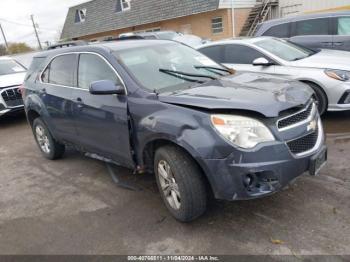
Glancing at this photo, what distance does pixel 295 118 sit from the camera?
3.30 meters

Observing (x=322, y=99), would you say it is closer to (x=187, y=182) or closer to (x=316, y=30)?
(x=316, y=30)

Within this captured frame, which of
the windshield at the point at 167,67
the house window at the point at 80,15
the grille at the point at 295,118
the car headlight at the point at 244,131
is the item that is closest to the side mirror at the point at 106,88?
the windshield at the point at 167,67

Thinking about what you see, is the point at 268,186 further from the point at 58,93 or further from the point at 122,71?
the point at 58,93

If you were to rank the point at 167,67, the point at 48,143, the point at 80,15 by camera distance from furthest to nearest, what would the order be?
the point at 80,15 < the point at 48,143 < the point at 167,67

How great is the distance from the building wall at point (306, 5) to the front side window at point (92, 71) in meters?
15.5

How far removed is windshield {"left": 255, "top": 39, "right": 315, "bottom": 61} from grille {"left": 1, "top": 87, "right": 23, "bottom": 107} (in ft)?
19.7

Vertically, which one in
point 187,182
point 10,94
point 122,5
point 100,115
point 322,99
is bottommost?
point 322,99

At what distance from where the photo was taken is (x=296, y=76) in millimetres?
6336

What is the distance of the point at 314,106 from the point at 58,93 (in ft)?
10.8

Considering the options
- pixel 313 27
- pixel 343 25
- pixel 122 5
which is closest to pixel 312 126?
pixel 343 25

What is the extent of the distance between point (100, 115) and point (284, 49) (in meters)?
4.30

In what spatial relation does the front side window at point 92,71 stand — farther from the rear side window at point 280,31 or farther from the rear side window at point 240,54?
the rear side window at point 280,31

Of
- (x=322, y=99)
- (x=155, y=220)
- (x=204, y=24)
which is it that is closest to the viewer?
(x=155, y=220)

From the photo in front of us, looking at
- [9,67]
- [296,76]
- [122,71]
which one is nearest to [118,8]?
[9,67]
